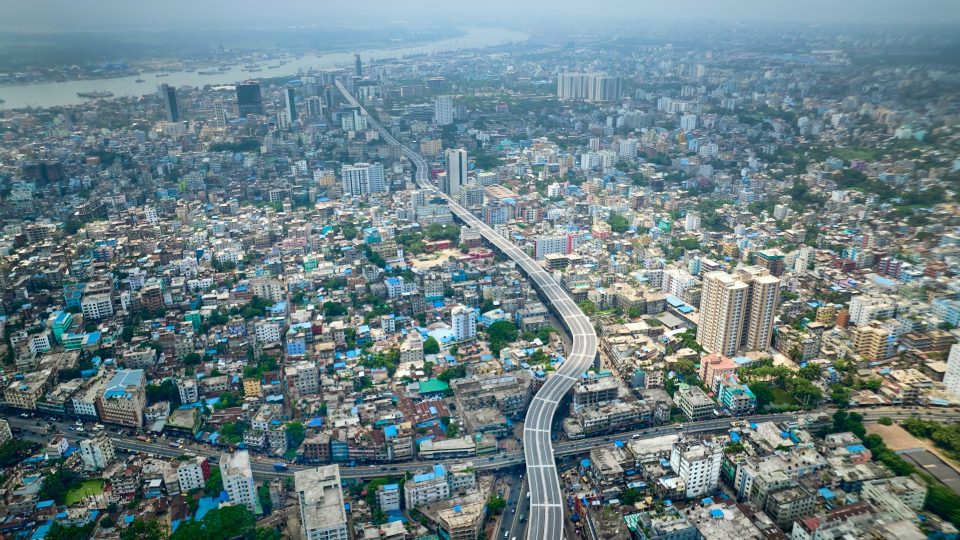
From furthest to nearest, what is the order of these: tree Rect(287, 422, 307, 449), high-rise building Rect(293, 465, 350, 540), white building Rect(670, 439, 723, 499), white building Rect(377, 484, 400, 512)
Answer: tree Rect(287, 422, 307, 449) → white building Rect(670, 439, 723, 499) → white building Rect(377, 484, 400, 512) → high-rise building Rect(293, 465, 350, 540)

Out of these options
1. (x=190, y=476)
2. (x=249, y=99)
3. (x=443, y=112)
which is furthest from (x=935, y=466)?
(x=249, y=99)

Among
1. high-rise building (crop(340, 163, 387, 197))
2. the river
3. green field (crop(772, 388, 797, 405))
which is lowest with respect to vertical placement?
green field (crop(772, 388, 797, 405))

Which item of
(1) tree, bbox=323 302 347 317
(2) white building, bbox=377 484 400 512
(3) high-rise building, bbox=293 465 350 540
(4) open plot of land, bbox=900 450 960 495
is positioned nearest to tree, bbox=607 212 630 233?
(1) tree, bbox=323 302 347 317

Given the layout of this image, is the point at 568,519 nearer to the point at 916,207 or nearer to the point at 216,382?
the point at 216,382

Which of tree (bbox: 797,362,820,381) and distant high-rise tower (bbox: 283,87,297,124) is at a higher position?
distant high-rise tower (bbox: 283,87,297,124)

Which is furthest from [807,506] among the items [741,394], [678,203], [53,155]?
[53,155]

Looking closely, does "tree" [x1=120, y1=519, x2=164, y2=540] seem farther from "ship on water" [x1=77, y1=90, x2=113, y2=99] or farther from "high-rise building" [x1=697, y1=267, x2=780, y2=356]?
"ship on water" [x1=77, y1=90, x2=113, y2=99]

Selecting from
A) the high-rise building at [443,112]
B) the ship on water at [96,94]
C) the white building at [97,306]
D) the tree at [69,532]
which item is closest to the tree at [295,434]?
the tree at [69,532]
